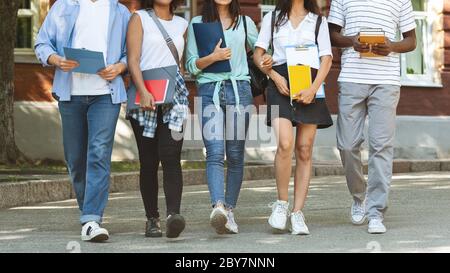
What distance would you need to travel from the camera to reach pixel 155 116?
8.12m

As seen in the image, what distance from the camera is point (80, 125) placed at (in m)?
8.34

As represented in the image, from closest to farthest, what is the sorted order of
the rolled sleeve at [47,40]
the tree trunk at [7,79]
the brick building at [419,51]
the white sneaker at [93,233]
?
the white sneaker at [93,233] → the rolled sleeve at [47,40] → the tree trunk at [7,79] → the brick building at [419,51]

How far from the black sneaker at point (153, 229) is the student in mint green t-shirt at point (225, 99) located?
0.47 m

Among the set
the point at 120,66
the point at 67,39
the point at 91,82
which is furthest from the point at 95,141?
the point at 67,39

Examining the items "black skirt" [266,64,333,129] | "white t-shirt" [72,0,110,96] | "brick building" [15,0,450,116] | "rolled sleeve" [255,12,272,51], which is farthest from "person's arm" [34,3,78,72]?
"brick building" [15,0,450,116]

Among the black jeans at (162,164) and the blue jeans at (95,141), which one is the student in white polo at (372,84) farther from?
the blue jeans at (95,141)

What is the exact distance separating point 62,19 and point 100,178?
1.23m

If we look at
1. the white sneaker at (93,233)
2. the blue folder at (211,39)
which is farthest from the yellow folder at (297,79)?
the white sneaker at (93,233)

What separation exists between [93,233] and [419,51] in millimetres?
13982

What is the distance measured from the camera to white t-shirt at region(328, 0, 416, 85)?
8602mm

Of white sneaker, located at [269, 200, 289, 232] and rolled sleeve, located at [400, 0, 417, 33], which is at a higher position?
rolled sleeve, located at [400, 0, 417, 33]

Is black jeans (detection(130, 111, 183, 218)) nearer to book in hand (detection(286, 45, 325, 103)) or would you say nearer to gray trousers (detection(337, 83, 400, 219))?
book in hand (detection(286, 45, 325, 103))

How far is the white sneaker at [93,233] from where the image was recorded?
7.91 metres
